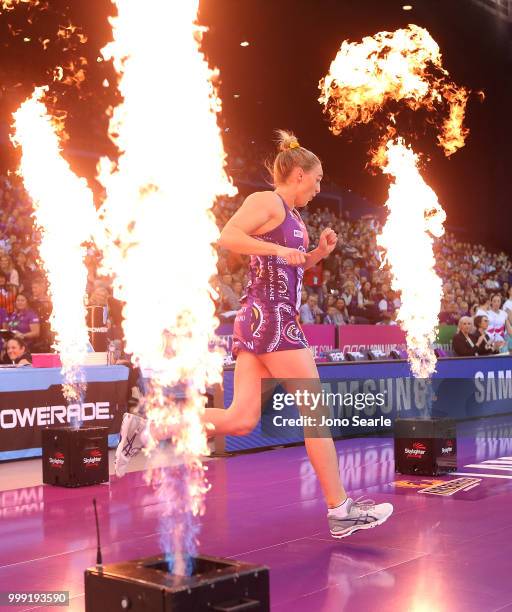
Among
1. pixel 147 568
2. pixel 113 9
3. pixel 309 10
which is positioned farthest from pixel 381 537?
pixel 309 10

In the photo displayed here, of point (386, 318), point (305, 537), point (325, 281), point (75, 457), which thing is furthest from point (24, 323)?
point (325, 281)

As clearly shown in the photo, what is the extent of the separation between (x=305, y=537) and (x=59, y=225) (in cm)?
473

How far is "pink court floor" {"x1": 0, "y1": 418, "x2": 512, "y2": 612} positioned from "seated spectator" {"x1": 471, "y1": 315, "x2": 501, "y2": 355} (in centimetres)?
501

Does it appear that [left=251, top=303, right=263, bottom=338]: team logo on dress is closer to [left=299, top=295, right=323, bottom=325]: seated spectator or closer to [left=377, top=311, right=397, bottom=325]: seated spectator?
[left=299, top=295, right=323, bottom=325]: seated spectator

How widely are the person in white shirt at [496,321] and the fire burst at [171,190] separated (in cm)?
1011

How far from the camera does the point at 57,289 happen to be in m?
7.64

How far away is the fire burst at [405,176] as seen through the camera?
835cm

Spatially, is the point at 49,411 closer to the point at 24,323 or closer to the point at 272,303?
the point at 24,323

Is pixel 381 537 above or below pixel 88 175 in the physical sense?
below

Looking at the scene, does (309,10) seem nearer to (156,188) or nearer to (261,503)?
(261,503)

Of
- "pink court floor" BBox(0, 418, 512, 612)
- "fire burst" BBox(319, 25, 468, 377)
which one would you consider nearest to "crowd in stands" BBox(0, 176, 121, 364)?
"pink court floor" BBox(0, 418, 512, 612)

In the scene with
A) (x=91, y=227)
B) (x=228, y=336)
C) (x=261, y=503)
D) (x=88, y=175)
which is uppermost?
(x=88, y=175)

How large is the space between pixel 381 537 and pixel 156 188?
238 centimetres

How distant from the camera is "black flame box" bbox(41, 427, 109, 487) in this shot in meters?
5.93
